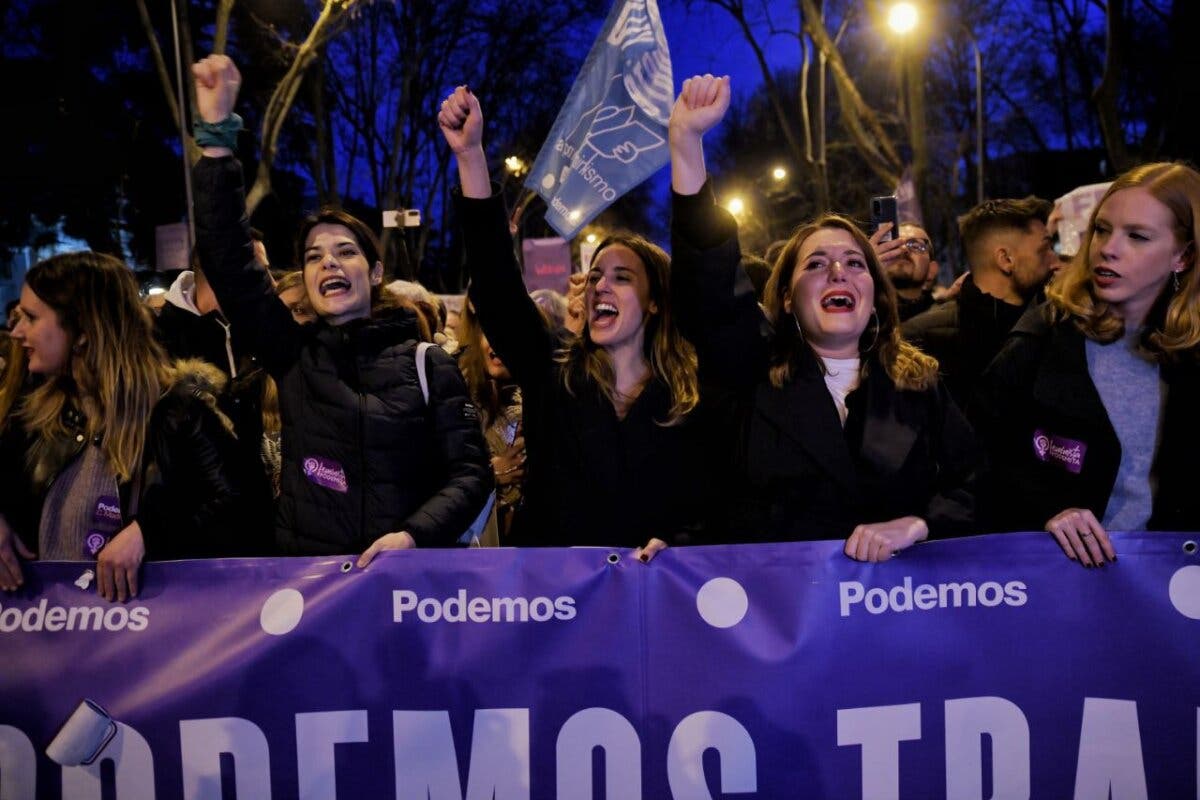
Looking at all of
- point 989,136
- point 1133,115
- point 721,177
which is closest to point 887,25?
point 1133,115

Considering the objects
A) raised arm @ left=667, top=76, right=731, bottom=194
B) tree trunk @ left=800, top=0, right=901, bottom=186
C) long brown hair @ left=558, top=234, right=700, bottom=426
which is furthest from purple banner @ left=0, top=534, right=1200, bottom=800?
tree trunk @ left=800, top=0, right=901, bottom=186

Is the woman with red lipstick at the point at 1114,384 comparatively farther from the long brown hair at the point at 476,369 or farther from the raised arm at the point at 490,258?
the long brown hair at the point at 476,369

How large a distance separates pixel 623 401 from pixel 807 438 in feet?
2.01

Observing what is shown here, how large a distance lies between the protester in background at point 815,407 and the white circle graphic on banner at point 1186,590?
57cm

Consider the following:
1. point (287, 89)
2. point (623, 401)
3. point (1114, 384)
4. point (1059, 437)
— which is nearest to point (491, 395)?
point (623, 401)

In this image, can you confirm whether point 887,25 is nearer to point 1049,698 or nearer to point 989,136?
point 1049,698

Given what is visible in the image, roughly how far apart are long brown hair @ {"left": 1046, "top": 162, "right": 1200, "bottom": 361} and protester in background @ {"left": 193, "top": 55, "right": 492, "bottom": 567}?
1957 mm

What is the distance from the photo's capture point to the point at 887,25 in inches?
485

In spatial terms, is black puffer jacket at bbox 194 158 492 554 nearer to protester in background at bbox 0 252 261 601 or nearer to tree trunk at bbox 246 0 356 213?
protester in background at bbox 0 252 261 601

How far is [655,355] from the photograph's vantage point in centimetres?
331

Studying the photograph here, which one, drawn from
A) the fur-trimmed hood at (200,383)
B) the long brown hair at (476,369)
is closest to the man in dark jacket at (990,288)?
the long brown hair at (476,369)

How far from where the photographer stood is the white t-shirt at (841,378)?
122 inches

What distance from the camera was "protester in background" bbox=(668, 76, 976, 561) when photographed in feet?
9.55

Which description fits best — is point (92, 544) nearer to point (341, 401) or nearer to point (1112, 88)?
point (341, 401)
